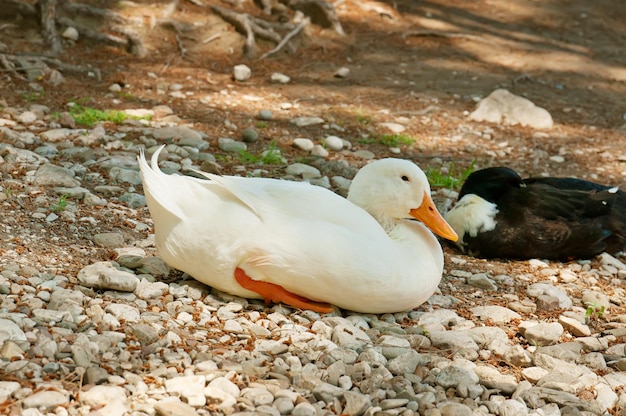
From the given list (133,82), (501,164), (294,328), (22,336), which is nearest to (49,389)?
(22,336)

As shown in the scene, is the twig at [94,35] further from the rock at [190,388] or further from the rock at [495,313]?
the rock at [190,388]

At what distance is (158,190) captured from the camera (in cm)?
412

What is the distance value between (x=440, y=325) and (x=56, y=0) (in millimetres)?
7127

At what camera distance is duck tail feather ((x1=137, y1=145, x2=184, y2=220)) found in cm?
407

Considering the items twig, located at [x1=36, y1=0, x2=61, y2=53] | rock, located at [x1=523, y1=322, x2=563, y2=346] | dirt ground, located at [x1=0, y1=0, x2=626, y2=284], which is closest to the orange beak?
rock, located at [x1=523, y1=322, x2=563, y2=346]

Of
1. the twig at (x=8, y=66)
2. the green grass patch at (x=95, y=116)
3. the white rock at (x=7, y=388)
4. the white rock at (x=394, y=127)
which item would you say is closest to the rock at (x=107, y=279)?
the white rock at (x=7, y=388)

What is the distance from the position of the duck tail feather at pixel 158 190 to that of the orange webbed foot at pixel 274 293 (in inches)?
16.9

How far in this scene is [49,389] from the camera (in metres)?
3.04

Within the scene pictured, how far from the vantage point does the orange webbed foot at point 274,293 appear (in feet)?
13.2

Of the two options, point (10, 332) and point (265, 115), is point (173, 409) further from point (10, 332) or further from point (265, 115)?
point (265, 115)

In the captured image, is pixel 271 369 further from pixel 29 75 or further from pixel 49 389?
pixel 29 75

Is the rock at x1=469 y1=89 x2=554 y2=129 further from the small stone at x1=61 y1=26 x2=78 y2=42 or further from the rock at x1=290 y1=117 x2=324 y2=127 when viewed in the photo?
the small stone at x1=61 y1=26 x2=78 y2=42

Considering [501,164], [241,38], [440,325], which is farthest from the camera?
[241,38]

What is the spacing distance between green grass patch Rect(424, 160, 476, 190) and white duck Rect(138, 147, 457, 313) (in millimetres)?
2364
